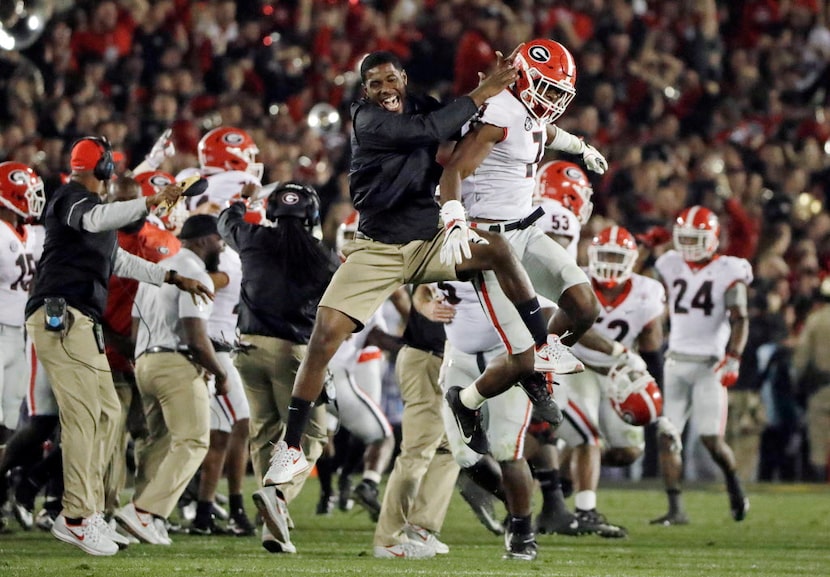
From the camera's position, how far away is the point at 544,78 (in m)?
7.40

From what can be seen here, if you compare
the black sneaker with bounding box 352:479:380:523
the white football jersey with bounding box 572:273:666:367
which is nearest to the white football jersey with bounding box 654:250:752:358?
the white football jersey with bounding box 572:273:666:367

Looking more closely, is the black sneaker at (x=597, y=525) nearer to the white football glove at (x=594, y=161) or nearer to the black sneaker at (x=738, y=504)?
the black sneaker at (x=738, y=504)

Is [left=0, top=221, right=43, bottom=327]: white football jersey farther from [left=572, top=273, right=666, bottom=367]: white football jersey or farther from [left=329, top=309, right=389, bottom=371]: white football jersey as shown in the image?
[left=572, top=273, right=666, bottom=367]: white football jersey

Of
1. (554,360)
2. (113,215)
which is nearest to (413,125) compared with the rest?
(554,360)

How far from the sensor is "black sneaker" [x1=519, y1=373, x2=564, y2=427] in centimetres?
745

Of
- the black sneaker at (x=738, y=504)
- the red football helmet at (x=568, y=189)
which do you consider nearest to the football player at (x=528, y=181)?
the red football helmet at (x=568, y=189)

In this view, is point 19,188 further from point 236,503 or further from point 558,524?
point 558,524

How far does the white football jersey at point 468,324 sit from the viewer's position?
805 centimetres

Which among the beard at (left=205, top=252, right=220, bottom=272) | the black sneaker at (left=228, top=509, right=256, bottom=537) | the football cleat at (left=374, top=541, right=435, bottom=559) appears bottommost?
the black sneaker at (left=228, top=509, right=256, bottom=537)

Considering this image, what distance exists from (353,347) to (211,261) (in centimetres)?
220

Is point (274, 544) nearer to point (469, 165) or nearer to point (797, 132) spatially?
point (469, 165)

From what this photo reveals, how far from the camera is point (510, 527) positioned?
25.2 ft

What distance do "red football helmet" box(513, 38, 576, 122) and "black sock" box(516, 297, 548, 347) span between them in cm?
99

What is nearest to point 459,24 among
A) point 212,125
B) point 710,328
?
point 212,125
